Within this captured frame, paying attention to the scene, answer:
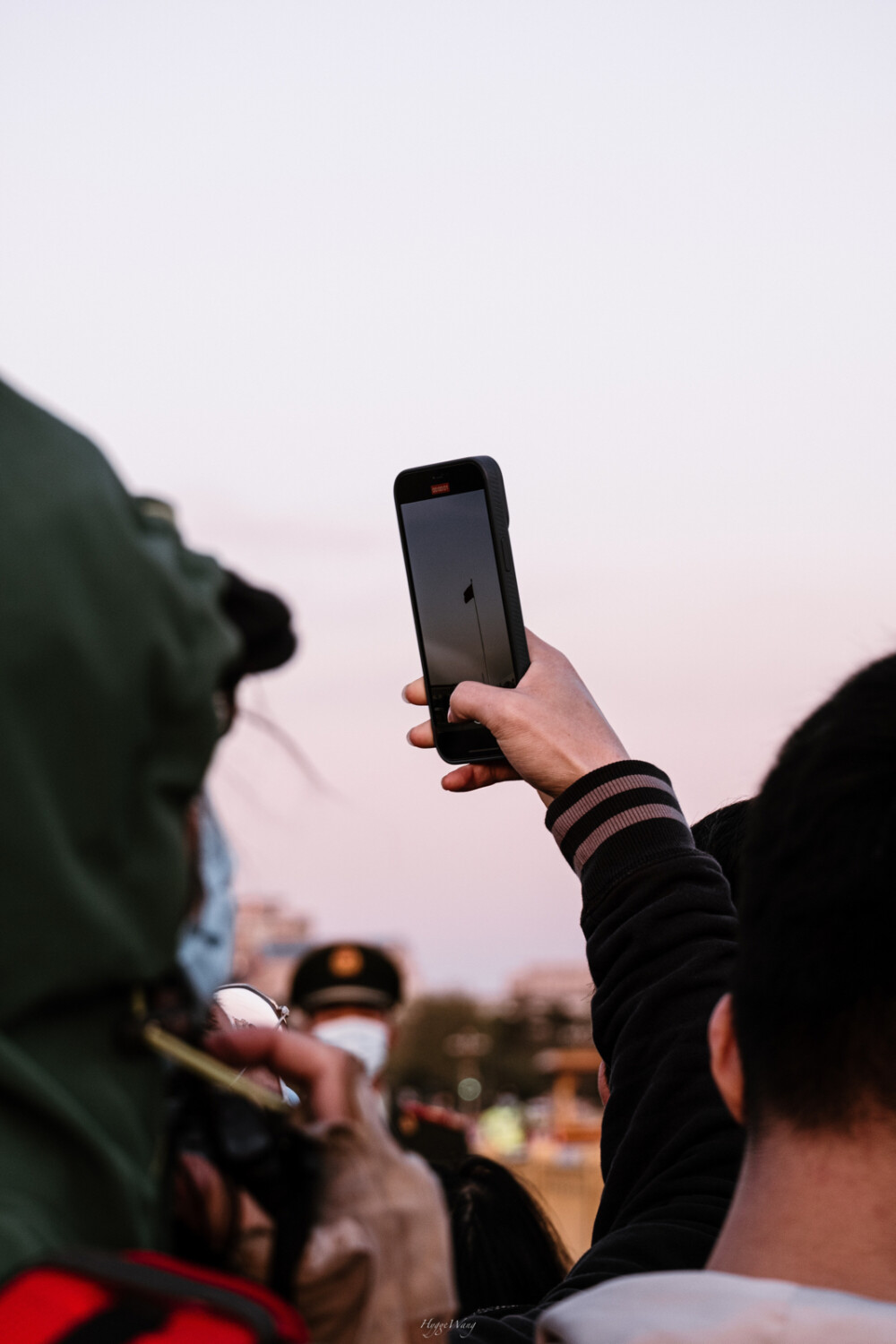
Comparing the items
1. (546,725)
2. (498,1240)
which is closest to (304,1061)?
(546,725)

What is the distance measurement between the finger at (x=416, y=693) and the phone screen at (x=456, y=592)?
4 centimetres

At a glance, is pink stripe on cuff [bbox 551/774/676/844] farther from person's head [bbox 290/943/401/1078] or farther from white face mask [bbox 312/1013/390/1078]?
person's head [bbox 290/943/401/1078]

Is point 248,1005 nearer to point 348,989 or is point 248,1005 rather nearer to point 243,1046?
point 243,1046

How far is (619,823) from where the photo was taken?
198cm

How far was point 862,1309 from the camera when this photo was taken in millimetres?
1267

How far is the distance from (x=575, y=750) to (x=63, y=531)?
1.11 meters

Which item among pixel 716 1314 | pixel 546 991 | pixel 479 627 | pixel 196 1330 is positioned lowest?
pixel 546 991

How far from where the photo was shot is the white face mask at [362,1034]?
6.60 metres

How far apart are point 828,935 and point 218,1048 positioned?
→ 56cm

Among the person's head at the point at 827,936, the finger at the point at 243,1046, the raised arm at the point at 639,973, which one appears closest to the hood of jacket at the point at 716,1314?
the person's head at the point at 827,936

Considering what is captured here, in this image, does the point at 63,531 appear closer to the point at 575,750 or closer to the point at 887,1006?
the point at 887,1006

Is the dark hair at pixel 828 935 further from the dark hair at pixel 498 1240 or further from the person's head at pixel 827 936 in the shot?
the dark hair at pixel 498 1240

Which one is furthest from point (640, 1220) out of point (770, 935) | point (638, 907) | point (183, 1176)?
point (183, 1176)

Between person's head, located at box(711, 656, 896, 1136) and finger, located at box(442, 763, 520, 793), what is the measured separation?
0.84 metres
